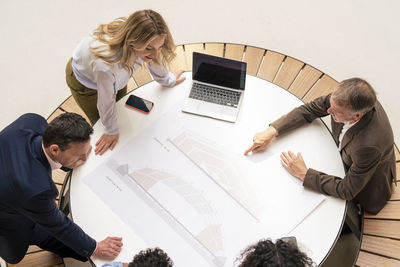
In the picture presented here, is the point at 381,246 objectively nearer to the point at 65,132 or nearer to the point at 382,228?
the point at 382,228

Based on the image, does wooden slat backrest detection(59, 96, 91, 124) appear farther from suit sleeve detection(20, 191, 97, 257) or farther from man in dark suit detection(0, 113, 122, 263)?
suit sleeve detection(20, 191, 97, 257)

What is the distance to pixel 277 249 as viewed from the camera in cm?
146

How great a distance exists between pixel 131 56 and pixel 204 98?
1.93 ft

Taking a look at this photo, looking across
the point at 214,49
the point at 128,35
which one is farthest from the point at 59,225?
the point at 214,49

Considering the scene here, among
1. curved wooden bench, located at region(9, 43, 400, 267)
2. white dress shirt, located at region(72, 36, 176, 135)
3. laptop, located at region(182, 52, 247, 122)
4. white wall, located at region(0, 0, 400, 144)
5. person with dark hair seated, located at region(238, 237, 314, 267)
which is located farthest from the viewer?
white wall, located at region(0, 0, 400, 144)

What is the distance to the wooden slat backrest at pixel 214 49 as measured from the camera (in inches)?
107

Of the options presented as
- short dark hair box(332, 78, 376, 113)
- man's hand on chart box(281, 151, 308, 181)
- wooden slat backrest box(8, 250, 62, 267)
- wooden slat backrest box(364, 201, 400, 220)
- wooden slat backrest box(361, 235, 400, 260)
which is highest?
short dark hair box(332, 78, 376, 113)

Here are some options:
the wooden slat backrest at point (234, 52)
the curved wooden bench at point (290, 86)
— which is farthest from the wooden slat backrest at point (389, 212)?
the wooden slat backrest at point (234, 52)

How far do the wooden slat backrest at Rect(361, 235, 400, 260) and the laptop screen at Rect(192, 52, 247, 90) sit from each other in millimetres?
1207

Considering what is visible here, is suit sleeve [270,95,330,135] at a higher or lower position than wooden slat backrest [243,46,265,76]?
lower

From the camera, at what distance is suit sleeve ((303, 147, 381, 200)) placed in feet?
Result: 5.93

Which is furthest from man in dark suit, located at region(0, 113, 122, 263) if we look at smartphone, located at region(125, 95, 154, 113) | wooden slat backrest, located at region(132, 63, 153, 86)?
wooden slat backrest, located at region(132, 63, 153, 86)

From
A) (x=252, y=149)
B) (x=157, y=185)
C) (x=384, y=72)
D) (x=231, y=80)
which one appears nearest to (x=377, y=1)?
(x=384, y=72)

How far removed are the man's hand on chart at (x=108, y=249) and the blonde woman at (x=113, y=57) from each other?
1.84 ft
